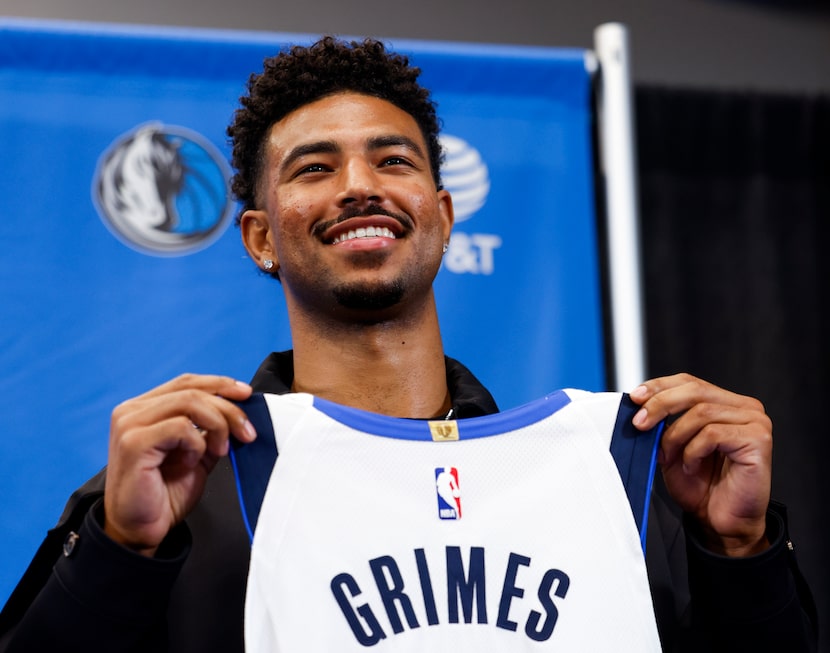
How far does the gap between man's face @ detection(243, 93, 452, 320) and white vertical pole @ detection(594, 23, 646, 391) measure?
66 centimetres

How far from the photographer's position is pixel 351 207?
1525mm

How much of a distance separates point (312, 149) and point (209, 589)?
607 mm

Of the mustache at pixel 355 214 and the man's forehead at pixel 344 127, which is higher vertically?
the man's forehead at pixel 344 127

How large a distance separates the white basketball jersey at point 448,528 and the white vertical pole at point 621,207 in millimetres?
797

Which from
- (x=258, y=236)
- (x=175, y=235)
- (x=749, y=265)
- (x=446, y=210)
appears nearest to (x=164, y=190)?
(x=175, y=235)

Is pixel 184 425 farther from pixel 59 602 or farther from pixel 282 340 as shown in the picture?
pixel 282 340

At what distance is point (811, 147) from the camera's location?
2.79 meters

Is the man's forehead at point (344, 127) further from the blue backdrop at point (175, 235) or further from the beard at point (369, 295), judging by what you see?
the blue backdrop at point (175, 235)

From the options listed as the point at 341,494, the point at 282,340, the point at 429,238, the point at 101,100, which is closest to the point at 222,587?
the point at 341,494

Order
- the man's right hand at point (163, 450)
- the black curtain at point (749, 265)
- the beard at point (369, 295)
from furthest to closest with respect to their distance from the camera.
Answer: the black curtain at point (749, 265) < the beard at point (369, 295) < the man's right hand at point (163, 450)

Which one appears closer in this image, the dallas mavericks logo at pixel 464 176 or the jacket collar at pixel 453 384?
the jacket collar at pixel 453 384

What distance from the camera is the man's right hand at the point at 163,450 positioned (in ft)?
4.07

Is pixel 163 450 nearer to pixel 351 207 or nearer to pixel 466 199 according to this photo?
pixel 351 207

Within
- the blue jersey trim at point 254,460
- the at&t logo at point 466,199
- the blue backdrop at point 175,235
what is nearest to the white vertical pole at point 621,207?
the blue backdrop at point 175,235
